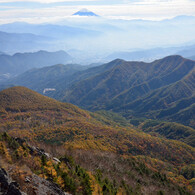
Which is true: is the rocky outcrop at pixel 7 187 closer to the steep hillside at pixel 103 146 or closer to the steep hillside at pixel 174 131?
the steep hillside at pixel 103 146

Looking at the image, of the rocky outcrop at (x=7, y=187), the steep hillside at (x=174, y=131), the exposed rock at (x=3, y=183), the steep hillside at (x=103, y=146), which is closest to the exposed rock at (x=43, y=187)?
the rocky outcrop at (x=7, y=187)

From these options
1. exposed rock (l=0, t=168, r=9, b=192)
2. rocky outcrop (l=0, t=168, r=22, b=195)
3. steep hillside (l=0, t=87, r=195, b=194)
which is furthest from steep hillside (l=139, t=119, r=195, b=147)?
exposed rock (l=0, t=168, r=9, b=192)

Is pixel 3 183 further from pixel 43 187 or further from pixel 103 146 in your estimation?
pixel 103 146

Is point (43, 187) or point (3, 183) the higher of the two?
point (3, 183)

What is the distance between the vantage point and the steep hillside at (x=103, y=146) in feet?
205

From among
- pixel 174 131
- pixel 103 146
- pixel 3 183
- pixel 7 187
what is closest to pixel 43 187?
pixel 7 187

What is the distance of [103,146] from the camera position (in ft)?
287

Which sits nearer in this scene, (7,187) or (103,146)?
(7,187)

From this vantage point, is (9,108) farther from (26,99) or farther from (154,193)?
(154,193)

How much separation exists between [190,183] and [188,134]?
80294 mm

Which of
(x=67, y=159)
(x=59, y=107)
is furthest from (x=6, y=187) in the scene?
(x=59, y=107)

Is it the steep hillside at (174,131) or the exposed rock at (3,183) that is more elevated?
the exposed rock at (3,183)

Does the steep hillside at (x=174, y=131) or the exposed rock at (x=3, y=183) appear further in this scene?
the steep hillside at (x=174, y=131)

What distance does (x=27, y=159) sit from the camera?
3538 centimetres
